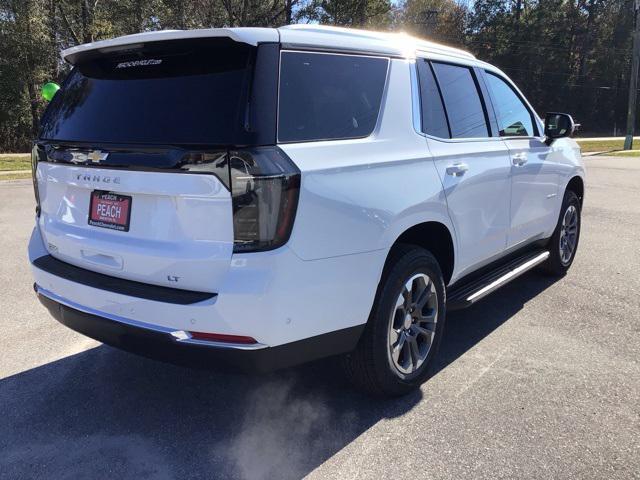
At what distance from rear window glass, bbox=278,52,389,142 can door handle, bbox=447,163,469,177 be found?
2.24 ft

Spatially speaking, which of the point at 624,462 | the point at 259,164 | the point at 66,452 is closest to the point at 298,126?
the point at 259,164

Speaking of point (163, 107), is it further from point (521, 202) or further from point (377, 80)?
point (521, 202)

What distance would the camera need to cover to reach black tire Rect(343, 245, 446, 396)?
117 inches

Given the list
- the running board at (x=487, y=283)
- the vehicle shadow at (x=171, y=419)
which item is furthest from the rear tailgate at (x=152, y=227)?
the running board at (x=487, y=283)

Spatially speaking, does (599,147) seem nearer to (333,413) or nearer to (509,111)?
(509,111)

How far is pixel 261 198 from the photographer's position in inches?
93.3

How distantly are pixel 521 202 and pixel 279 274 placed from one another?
8.87 feet

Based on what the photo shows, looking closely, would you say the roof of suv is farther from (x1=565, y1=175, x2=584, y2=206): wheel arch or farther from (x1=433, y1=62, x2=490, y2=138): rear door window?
(x1=565, y1=175, x2=584, y2=206): wheel arch

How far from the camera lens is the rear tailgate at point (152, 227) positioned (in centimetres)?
243

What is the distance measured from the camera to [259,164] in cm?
236

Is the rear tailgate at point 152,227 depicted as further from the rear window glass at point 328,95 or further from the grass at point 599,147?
the grass at point 599,147

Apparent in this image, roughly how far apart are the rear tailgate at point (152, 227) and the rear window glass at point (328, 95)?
477 millimetres

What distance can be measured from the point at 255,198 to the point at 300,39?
0.87 m

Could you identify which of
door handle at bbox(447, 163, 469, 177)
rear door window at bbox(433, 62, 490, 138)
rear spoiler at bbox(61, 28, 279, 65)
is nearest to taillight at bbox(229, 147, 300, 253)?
rear spoiler at bbox(61, 28, 279, 65)
